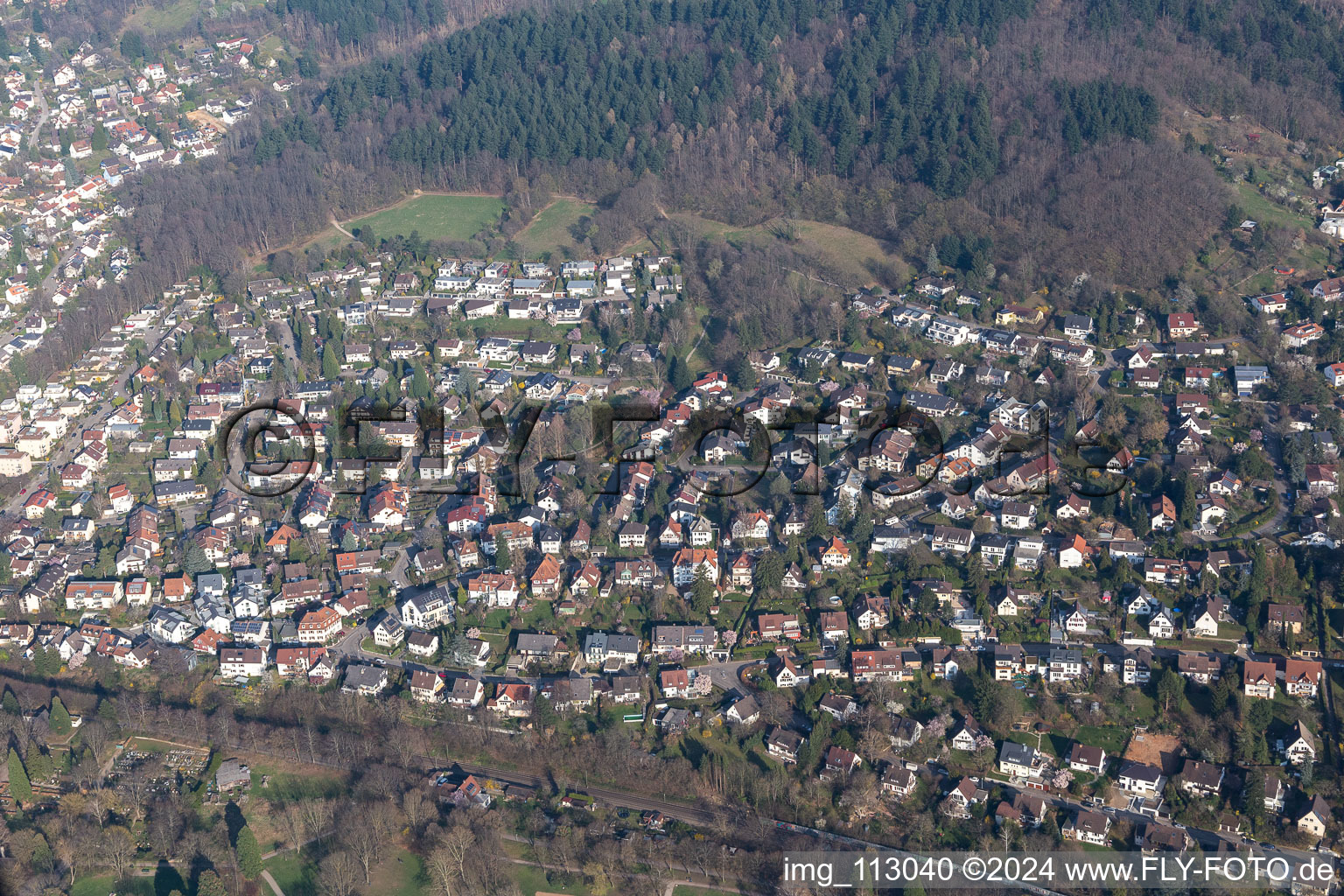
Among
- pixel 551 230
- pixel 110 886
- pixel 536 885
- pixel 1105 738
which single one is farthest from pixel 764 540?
pixel 551 230

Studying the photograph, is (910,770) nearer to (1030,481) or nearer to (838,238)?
(1030,481)

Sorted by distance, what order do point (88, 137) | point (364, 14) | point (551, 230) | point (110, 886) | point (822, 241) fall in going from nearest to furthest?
point (110, 886), point (822, 241), point (551, 230), point (88, 137), point (364, 14)

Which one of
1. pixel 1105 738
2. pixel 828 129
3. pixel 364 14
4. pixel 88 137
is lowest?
pixel 1105 738

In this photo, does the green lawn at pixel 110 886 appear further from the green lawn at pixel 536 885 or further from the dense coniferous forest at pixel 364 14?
the dense coniferous forest at pixel 364 14

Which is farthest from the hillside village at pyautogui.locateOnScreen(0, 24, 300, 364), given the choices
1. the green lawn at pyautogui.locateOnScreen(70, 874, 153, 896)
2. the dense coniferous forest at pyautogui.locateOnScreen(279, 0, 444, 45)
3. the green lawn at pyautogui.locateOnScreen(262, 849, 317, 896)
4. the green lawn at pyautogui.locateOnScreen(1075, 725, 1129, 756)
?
the green lawn at pyautogui.locateOnScreen(1075, 725, 1129, 756)

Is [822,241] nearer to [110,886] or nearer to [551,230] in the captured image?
[551,230]

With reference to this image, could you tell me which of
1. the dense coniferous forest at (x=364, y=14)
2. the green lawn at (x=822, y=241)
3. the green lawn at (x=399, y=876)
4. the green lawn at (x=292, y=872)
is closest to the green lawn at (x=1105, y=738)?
the green lawn at (x=399, y=876)
